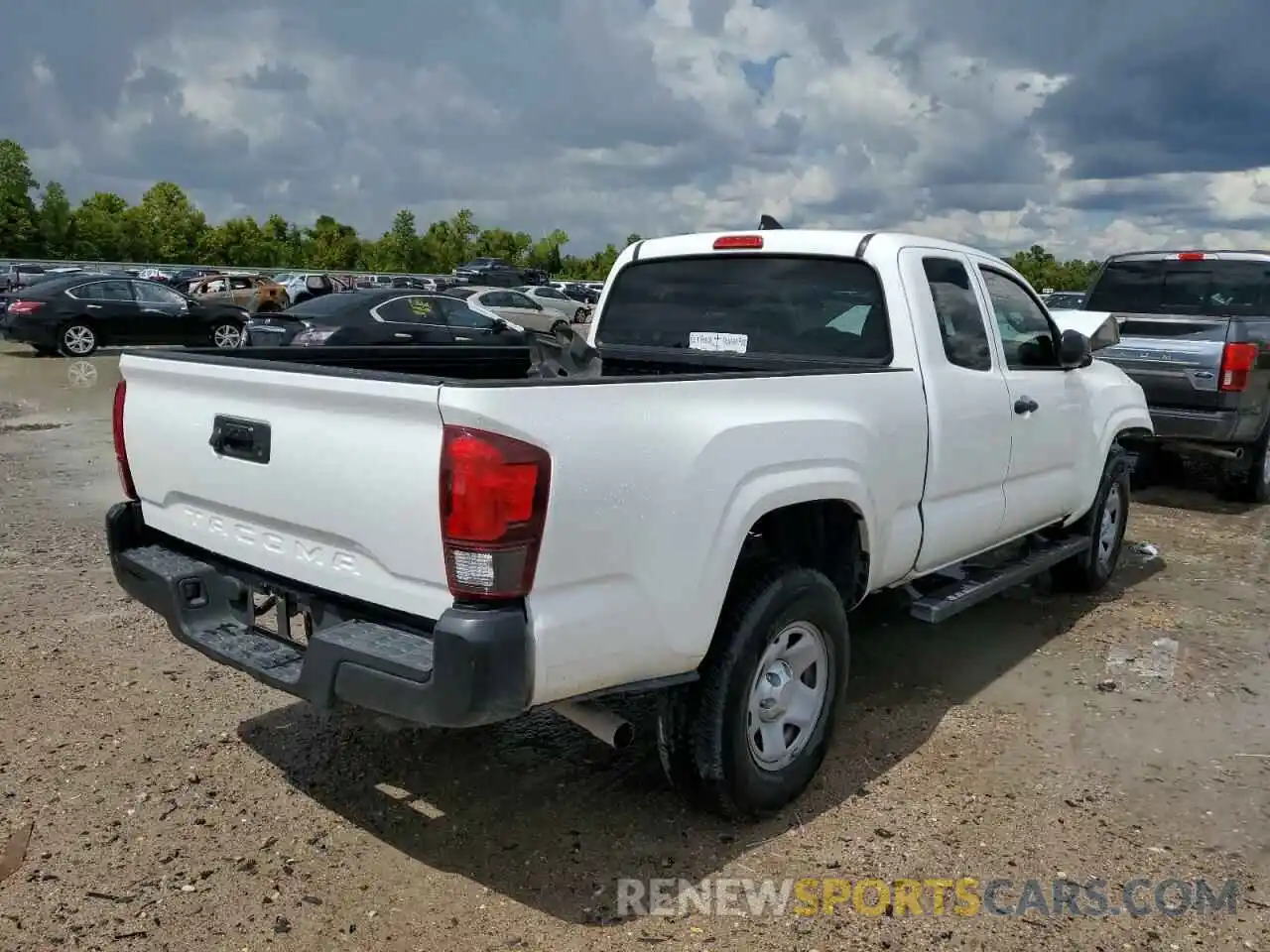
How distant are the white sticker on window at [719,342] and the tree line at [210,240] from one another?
219ft

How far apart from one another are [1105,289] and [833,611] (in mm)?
7633

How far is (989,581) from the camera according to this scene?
495 cm

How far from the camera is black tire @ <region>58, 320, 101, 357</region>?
19969mm

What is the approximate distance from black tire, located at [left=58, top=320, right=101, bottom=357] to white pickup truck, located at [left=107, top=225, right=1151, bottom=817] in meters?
17.7

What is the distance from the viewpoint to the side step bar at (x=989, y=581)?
4488 millimetres

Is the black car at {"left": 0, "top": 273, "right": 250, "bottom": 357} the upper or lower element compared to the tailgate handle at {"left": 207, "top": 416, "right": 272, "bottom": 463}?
lower

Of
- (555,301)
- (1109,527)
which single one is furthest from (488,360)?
(555,301)

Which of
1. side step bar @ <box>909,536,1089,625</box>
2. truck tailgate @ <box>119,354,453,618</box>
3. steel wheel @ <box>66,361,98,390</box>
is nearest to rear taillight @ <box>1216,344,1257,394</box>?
side step bar @ <box>909,536,1089,625</box>

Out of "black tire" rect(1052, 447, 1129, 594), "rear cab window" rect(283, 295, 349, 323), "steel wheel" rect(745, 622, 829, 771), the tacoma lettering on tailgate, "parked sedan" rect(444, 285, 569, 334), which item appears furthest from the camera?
"parked sedan" rect(444, 285, 569, 334)

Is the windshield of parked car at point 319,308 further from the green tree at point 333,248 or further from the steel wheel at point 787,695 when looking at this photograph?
the green tree at point 333,248

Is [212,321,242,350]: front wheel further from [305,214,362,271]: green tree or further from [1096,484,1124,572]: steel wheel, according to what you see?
[305,214,362,271]: green tree

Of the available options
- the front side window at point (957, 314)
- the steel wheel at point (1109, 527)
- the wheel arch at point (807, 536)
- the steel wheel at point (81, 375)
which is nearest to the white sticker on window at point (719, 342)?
the front side window at point (957, 314)

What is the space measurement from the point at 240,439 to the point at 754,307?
2.37 metres

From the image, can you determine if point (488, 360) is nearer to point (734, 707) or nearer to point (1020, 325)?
point (734, 707)
